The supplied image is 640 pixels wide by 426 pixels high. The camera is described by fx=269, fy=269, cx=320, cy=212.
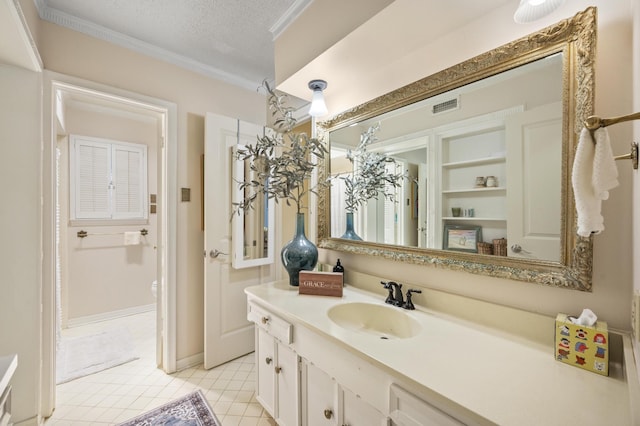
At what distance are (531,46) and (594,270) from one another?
81 centimetres

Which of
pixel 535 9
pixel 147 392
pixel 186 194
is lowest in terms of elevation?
pixel 147 392

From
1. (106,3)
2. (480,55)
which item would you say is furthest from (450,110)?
(106,3)

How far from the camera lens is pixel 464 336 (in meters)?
0.99

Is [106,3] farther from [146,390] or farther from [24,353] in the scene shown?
[146,390]

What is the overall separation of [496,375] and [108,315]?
3.84m

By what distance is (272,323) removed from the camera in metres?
1.37

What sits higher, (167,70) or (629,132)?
(167,70)

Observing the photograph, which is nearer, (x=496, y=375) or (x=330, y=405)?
(x=496, y=375)

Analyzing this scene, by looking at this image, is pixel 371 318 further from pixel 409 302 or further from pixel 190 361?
pixel 190 361

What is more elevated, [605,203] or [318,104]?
[318,104]

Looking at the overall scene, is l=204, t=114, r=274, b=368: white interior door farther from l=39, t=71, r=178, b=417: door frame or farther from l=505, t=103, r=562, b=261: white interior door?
l=505, t=103, r=562, b=261: white interior door

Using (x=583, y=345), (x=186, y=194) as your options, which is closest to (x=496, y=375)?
(x=583, y=345)

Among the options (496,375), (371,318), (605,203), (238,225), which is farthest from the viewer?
(238,225)

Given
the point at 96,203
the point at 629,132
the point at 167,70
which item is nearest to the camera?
the point at 629,132
